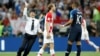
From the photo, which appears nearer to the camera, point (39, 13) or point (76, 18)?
point (76, 18)

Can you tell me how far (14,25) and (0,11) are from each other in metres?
1.98

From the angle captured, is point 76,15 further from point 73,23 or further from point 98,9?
point 98,9

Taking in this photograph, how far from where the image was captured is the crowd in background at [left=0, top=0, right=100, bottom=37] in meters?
28.7

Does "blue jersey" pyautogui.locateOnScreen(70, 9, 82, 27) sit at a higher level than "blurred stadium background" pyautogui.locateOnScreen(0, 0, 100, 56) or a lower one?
higher

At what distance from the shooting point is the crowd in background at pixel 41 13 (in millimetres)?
28656

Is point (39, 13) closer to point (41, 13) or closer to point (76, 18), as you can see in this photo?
point (41, 13)

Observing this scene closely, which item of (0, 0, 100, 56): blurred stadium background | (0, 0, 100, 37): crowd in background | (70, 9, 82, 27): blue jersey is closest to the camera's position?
(70, 9, 82, 27): blue jersey

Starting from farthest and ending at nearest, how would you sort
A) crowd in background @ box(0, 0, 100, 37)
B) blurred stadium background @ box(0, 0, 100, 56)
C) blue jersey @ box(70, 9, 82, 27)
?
1. crowd in background @ box(0, 0, 100, 37)
2. blurred stadium background @ box(0, 0, 100, 56)
3. blue jersey @ box(70, 9, 82, 27)

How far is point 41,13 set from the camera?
88.8ft

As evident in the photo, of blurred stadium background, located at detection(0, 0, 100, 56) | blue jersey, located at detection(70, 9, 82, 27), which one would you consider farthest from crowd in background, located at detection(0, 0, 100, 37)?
blue jersey, located at detection(70, 9, 82, 27)

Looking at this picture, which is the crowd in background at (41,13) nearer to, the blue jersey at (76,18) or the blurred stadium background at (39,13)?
the blurred stadium background at (39,13)

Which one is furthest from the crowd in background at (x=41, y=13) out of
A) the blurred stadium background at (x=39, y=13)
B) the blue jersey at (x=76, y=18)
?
the blue jersey at (x=76, y=18)

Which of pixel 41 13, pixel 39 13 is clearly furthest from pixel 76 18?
pixel 39 13

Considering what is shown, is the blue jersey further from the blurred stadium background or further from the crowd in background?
the blurred stadium background
